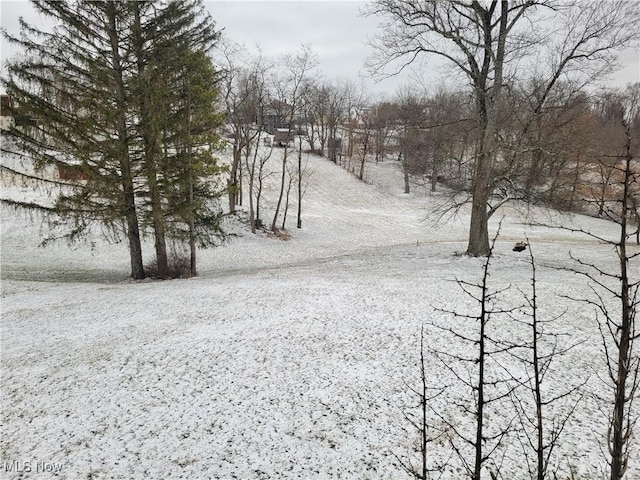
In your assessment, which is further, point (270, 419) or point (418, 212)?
point (418, 212)

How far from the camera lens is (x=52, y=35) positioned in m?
10.3

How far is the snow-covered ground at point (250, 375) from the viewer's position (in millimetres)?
4227

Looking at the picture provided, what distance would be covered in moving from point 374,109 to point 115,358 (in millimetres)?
53715

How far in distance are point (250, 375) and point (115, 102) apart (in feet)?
31.9

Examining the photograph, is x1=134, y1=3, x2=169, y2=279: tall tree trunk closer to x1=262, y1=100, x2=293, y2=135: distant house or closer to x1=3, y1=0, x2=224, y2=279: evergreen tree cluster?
x1=3, y1=0, x2=224, y2=279: evergreen tree cluster

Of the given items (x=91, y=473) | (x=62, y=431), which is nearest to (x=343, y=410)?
(x=91, y=473)

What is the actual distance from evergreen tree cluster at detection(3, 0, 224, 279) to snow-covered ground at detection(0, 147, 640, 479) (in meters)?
2.82

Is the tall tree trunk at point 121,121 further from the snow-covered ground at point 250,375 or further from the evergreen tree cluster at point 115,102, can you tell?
the snow-covered ground at point 250,375

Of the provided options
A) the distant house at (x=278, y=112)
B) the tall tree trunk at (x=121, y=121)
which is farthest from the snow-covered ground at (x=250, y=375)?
the distant house at (x=278, y=112)

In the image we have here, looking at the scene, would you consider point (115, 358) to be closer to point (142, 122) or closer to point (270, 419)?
point (270, 419)

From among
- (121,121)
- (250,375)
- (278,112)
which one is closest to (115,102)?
(121,121)

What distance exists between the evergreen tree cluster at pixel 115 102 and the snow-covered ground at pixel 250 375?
111 inches

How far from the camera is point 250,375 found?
5.77m

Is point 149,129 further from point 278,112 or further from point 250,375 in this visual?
point 278,112
